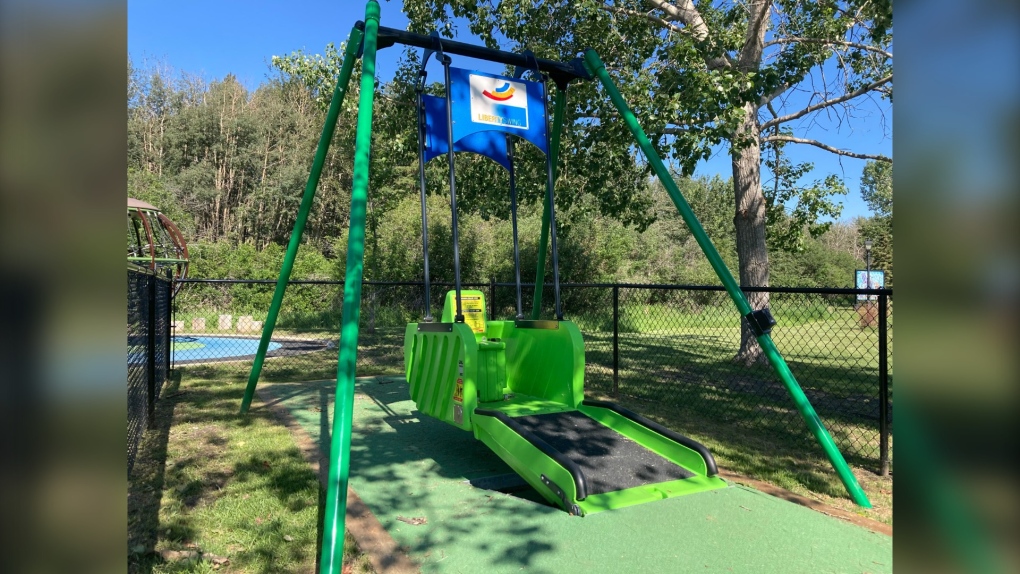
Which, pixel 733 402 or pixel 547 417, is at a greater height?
pixel 547 417

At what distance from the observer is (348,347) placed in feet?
10.7

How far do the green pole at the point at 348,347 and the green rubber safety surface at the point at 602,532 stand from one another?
0.60m

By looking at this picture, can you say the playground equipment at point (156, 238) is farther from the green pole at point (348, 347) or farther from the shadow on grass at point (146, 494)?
the green pole at point (348, 347)

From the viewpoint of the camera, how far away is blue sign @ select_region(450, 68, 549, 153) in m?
5.60

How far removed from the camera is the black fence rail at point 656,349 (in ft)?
21.1

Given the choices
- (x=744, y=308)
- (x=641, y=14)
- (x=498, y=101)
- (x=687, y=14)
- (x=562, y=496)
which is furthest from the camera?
(x=687, y=14)

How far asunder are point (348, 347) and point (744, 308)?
3016mm

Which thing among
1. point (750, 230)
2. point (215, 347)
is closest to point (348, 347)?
point (750, 230)

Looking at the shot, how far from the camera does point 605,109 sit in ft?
31.9

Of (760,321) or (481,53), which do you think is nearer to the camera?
(760,321)

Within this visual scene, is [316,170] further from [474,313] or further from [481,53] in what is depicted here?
[474,313]

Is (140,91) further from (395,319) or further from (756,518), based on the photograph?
(756,518)

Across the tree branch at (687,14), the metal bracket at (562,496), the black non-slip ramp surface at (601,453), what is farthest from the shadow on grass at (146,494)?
the tree branch at (687,14)

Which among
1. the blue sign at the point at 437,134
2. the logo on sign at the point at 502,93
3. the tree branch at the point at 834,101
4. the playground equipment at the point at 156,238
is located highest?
the tree branch at the point at 834,101
